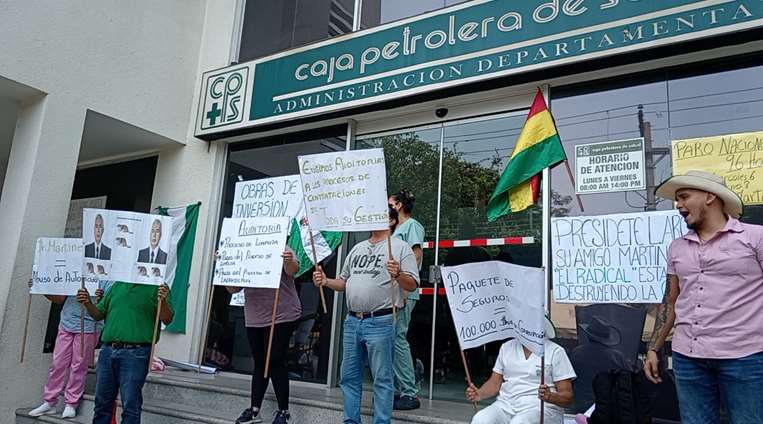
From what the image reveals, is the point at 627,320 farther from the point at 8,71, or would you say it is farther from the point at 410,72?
the point at 8,71

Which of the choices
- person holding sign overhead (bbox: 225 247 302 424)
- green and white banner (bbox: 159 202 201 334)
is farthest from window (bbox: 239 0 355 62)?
person holding sign overhead (bbox: 225 247 302 424)

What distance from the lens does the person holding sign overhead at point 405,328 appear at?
163 inches

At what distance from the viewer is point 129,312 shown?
151 inches

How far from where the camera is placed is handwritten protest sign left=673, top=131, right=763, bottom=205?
3721 millimetres

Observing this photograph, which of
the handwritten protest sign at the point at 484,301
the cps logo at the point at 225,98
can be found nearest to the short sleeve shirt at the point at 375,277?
the handwritten protest sign at the point at 484,301

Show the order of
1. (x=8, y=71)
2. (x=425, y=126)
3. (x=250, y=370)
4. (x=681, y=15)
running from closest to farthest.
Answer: (x=681, y=15) < (x=8, y=71) < (x=425, y=126) < (x=250, y=370)

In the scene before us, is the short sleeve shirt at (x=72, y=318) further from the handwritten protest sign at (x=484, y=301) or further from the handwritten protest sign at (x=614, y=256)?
the handwritten protest sign at (x=614, y=256)

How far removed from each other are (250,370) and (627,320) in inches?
150

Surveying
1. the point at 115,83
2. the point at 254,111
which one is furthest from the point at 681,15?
the point at 115,83

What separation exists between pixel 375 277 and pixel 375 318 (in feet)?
0.91

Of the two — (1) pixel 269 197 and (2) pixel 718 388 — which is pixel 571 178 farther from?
(1) pixel 269 197

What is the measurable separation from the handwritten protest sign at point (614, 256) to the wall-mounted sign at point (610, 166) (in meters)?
0.76

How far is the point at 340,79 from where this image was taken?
555 centimetres

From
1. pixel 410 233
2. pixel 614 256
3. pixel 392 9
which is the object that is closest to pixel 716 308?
pixel 614 256
